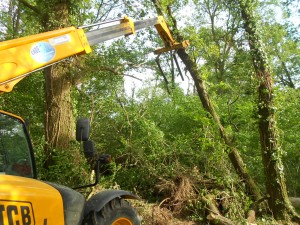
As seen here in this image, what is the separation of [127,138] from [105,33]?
16.7ft

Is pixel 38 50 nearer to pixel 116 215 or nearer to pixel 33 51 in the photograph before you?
pixel 33 51

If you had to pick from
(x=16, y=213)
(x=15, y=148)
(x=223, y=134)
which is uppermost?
(x=15, y=148)

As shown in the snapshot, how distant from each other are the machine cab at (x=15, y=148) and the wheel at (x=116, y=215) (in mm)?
942

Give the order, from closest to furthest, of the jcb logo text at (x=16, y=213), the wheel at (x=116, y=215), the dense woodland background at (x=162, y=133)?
1. the jcb logo text at (x=16, y=213)
2. the wheel at (x=116, y=215)
3. the dense woodland background at (x=162, y=133)

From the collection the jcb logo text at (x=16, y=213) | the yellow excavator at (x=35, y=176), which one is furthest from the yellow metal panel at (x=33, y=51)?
the jcb logo text at (x=16, y=213)

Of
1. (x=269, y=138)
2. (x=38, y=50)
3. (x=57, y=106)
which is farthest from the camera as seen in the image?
(x=269, y=138)

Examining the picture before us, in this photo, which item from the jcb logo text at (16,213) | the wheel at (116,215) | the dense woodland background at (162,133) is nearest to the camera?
the jcb logo text at (16,213)

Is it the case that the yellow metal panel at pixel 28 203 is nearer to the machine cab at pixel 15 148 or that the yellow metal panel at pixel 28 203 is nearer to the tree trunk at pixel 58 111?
the machine cab at pixel 15 148

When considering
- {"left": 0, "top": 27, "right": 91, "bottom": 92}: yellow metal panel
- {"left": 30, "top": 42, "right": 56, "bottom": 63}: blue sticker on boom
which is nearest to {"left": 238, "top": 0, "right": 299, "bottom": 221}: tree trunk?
{"left": 0, "top": 27, "right": 91, "bottom": 92}: yellow metal panel

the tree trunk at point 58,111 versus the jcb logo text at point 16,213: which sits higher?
the tree trunk at point 58,111

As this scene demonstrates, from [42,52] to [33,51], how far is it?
14cm

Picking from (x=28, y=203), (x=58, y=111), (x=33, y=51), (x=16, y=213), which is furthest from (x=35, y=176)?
(x=58, y=111)

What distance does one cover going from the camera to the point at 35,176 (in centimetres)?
416

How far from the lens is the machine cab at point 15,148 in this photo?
12.4ft
